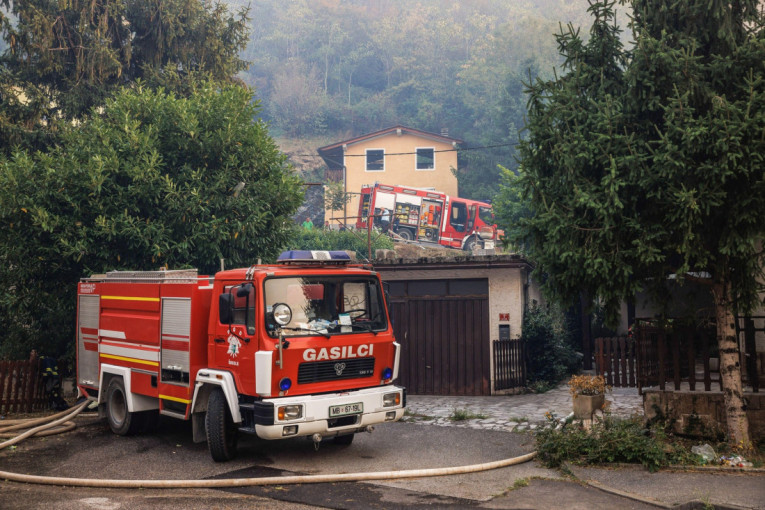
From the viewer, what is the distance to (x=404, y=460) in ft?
31.1

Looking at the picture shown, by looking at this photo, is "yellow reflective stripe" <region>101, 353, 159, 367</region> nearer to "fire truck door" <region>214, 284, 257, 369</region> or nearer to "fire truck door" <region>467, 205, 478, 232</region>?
"fire truck door" <region>214, 284, 257, 369</region>

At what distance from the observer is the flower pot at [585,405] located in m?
10.2

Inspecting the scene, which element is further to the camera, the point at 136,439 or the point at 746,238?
the point at 136,439

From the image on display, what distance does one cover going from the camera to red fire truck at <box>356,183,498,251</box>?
41375 mm

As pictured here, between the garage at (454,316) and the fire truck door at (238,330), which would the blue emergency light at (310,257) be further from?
the garage at (454,316)

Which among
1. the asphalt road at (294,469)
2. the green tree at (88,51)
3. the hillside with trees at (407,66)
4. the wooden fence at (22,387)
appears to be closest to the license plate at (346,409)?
the asphalt road at (294,469)

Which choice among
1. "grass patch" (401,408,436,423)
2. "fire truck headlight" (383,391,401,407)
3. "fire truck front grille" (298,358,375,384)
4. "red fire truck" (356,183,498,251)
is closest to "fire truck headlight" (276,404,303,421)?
"fire truck front grille" (298,358,375,384)

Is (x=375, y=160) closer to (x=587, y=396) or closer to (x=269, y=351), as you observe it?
(x=587, y=396)

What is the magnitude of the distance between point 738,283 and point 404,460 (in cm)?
500

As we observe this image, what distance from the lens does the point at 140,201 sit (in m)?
15.2

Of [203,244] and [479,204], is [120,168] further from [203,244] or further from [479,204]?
[479,204]

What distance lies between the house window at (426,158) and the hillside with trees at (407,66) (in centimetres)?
326

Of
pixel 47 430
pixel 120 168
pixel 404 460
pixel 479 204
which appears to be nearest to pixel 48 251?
pixel 120 168

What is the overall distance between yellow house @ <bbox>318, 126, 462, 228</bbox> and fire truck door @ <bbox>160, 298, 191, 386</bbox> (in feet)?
125
